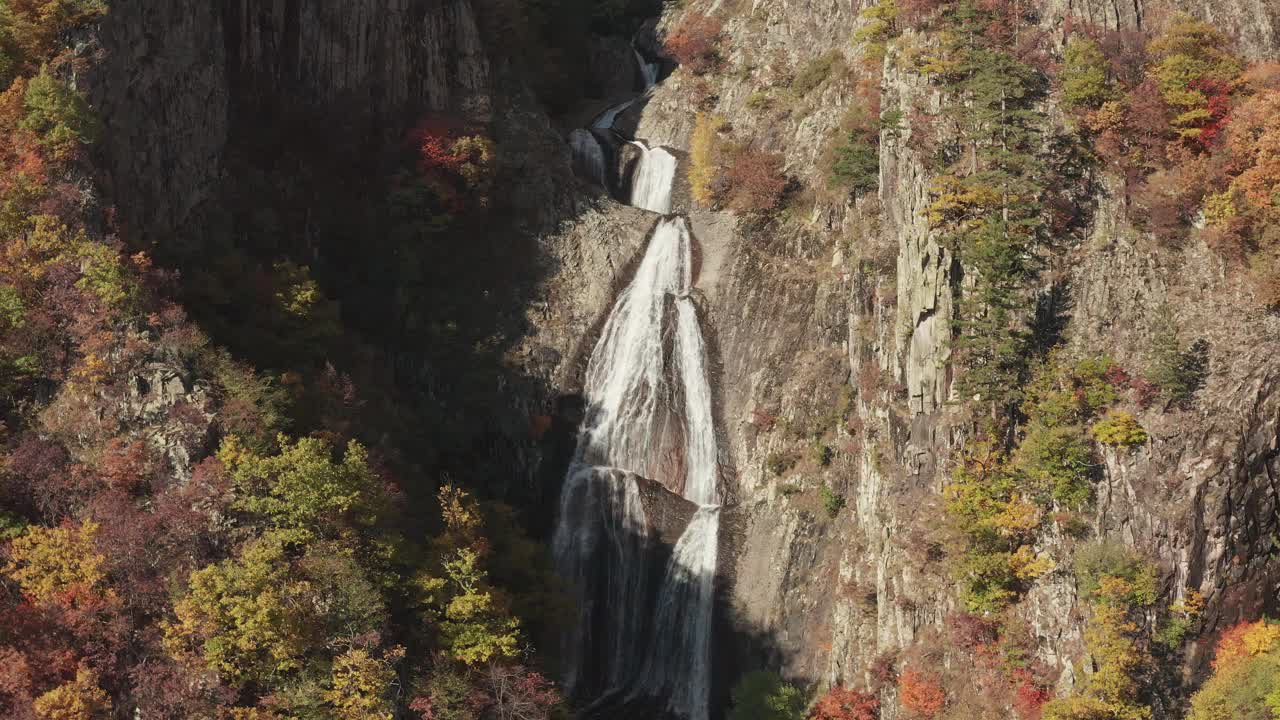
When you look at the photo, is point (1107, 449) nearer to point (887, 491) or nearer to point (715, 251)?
point (887, 491)

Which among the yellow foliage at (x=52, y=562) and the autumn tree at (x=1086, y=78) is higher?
the autumn tree at (x=1086, y=78)

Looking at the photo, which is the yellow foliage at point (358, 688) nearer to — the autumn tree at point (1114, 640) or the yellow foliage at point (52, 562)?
the yellow foliage at point (52, 562)

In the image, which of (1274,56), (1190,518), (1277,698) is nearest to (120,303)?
(1190,518)

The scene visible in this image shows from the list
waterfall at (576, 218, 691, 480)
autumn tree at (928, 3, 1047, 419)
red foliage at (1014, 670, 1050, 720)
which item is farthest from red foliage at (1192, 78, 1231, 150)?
waterfall at (576, 218, 691, 480)

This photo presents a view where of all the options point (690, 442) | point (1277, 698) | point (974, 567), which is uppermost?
point (690, 442)

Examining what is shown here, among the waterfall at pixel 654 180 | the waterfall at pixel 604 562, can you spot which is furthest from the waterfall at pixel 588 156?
the waterfall at pixel 604 562
